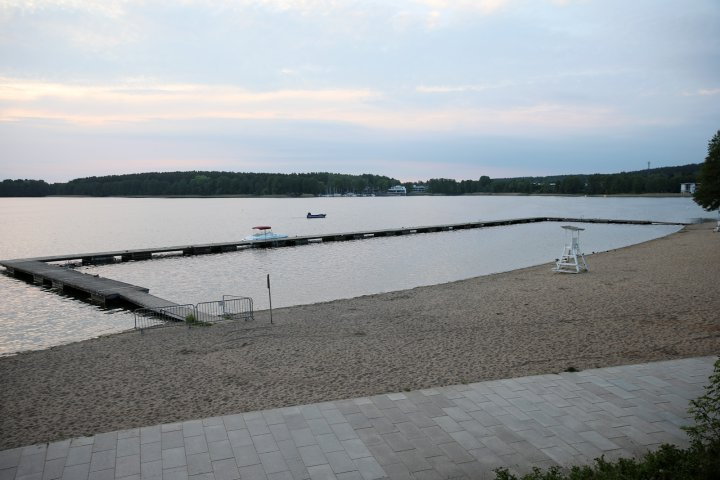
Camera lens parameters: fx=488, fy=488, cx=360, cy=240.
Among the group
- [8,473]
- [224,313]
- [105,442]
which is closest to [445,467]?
[105,442]

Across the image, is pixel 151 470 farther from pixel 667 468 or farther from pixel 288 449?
pixel 667 468

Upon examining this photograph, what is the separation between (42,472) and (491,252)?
4151 cm

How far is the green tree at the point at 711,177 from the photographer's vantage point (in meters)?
57.2

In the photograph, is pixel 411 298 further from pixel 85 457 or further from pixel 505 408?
pixel 85 457

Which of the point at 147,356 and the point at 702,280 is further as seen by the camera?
the point at 702,280

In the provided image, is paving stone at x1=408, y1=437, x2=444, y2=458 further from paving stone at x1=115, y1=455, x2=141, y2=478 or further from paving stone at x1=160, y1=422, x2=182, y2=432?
paving stone at x1=115, y1=455, x2=141, y2=478

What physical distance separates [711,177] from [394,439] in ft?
218

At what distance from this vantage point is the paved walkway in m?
6.02

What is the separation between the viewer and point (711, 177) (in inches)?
2279

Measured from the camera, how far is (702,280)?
20.5 m

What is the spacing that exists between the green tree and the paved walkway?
61.7 metres

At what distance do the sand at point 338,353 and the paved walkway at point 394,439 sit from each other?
880 mm

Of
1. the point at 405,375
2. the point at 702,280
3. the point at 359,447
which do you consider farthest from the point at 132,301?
the point at 702,280

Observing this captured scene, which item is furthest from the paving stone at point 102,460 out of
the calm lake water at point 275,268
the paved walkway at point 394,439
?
the calm lake water at point 275,268
